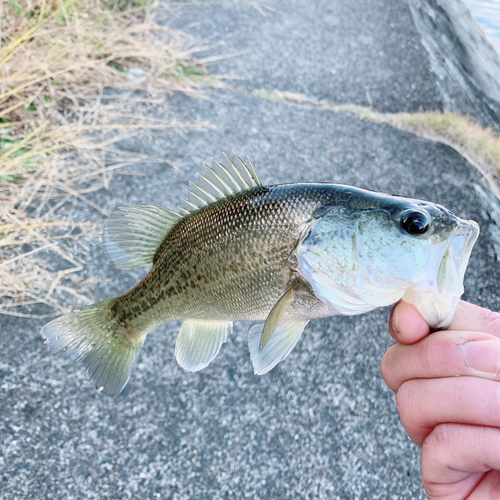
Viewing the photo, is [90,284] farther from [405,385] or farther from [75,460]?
[405,385]

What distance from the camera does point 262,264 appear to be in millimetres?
1163

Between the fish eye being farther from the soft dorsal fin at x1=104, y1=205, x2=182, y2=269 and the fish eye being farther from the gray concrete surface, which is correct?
the gray concrete surface

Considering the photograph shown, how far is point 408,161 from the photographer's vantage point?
324 cm

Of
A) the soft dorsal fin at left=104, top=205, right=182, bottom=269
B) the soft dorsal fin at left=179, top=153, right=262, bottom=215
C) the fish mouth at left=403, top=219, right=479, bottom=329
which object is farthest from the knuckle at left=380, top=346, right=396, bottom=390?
the soft dorsal fin at left=104, top=205, right=182, bottom=269

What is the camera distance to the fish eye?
104 centimetres

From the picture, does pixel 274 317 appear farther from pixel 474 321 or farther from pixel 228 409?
pixel 228 409

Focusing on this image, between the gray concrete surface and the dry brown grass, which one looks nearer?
the gray concrete surface

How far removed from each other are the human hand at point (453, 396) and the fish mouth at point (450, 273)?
0.18ft

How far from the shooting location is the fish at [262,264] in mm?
1051

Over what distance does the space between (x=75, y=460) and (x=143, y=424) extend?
304 millimetres

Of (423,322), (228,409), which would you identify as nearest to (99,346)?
(228,409)

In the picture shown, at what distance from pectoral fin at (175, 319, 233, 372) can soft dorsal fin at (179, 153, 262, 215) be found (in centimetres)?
38

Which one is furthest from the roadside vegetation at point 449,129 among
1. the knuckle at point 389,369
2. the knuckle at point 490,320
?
the knuckle at point 389,369

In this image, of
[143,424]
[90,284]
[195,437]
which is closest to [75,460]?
[143,424]
